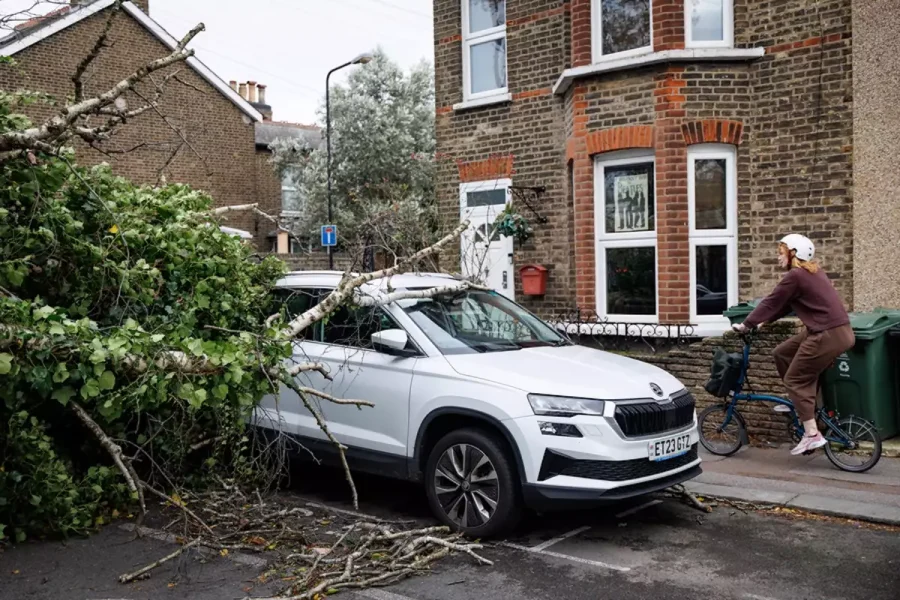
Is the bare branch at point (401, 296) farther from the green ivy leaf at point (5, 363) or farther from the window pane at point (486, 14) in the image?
the window pane at point (486, 14)

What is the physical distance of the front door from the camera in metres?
13.2

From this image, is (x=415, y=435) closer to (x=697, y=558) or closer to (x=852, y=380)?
(x=697, y=558)

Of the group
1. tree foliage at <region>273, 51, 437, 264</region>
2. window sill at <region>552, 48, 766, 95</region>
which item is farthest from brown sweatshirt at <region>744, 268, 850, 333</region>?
tree foliage at <region>273, 51, 437, 264</region>

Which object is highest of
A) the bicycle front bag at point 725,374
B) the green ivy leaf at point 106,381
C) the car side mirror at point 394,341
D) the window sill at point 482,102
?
the window sill at point 482,102

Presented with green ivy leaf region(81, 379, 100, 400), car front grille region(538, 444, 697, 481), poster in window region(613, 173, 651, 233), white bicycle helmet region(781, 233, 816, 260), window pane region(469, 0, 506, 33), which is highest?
window pane region(469, 0, 506, 33)

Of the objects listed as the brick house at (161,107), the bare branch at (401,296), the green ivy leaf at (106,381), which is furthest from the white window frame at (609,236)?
the brick house at (161,107)

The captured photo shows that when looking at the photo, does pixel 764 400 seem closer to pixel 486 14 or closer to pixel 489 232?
pixel 489 232

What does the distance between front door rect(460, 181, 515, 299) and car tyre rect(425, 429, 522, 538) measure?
6970mm

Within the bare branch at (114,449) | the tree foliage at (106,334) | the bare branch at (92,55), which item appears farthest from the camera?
the bare branch at (114,449)

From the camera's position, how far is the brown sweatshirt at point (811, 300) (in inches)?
304

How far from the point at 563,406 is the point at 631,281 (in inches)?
229

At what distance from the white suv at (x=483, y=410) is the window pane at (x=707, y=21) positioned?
538cm

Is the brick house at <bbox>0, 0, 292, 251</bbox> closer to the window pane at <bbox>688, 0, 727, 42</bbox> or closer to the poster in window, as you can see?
the poster in window

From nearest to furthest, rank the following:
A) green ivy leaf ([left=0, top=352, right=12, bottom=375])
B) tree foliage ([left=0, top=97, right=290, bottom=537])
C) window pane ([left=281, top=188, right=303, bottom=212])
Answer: green ivy leaf ([left=0, top=352, right=12, bottom=375])
tree foliage ([left=0, top=97, right=290, bottom=537])
window pane ([left=281, top=188, right=303, bottom=212])
